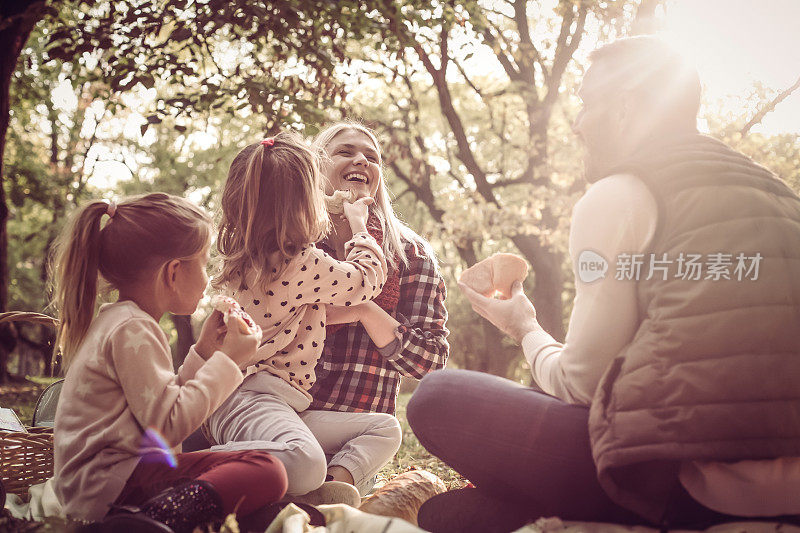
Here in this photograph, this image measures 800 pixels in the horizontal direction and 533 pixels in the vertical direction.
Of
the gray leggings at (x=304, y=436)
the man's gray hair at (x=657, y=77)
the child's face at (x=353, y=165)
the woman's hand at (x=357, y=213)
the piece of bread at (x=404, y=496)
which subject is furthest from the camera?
the child's face at (x=353, y=165)

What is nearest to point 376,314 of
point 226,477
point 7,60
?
point 226,477

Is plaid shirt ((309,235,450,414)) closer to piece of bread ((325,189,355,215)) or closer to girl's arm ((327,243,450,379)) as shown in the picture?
girl's arm ((327,243,450,379))

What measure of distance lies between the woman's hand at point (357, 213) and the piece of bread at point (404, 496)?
1061mm

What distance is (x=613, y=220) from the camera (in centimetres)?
179

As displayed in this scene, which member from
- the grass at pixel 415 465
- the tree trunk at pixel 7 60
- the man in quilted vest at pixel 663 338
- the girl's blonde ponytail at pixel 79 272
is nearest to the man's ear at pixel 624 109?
the man in quilted vest at pixel 663 338

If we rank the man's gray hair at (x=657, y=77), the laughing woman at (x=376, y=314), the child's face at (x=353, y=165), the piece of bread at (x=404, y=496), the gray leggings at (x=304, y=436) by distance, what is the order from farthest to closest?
the child's face at (x=353, y=165) < the laughing woman at (x=376, y=314) < the piece of bread at (x=404, y=496) < the gray leggings at (x=304, y=436) < the man's gray hair at (x=657, y=77)

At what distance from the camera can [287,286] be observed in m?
2.65

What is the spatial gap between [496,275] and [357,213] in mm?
818

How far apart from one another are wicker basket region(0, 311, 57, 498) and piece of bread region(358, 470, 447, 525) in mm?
1461

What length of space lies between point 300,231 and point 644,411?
4.85 feet

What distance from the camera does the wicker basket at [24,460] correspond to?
293 cm

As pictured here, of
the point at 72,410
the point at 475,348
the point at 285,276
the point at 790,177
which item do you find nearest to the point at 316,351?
the point at 285,276

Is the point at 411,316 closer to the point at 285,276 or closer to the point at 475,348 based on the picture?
the point at 285,276
